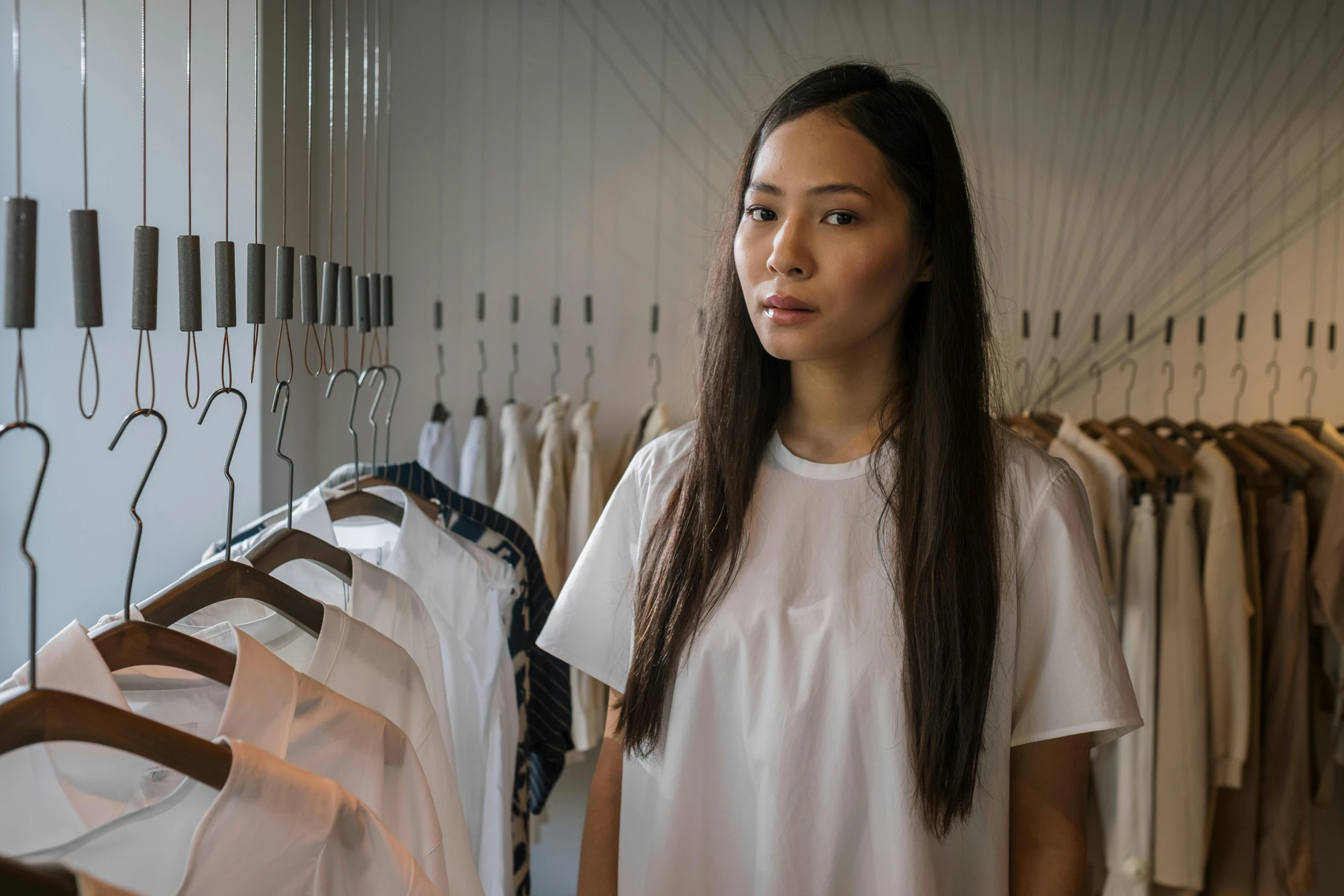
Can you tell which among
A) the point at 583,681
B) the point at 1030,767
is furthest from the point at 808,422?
the point at 583,681

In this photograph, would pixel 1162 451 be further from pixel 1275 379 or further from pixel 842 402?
pixel 842 402

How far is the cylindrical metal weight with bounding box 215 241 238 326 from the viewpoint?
793 millimetres

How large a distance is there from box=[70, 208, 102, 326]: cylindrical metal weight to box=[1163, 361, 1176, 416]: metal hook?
92.5 inches

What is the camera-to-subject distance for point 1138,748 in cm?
184

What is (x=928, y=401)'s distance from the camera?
1029 mm

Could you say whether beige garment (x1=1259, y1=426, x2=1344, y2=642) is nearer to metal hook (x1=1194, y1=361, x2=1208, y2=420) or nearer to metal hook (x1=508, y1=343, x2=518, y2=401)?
metal hook (x1=1194, y1=361, x2=1208, y2=420)

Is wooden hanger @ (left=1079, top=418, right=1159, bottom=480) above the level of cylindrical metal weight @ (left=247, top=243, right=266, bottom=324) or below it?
below

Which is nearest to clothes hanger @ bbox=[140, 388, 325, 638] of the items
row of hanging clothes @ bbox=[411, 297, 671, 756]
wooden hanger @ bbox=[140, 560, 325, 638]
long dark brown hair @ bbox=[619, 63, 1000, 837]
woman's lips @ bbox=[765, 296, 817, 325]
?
wooden hanger @ bbox=[140, 560, 325, 638]

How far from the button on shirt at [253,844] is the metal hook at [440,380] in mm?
1812

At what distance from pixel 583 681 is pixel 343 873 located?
56.5 inches

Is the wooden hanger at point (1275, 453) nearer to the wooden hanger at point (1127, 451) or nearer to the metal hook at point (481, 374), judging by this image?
the wooden hanger at point (1127, 451)

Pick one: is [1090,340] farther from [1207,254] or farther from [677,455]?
[677,455]

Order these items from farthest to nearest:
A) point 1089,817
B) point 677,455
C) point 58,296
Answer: point 1089,817
point 58,296
point 677,455

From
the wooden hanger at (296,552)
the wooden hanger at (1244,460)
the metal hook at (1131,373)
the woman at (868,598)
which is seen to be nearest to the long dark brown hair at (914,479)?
the woman at (868,598)
